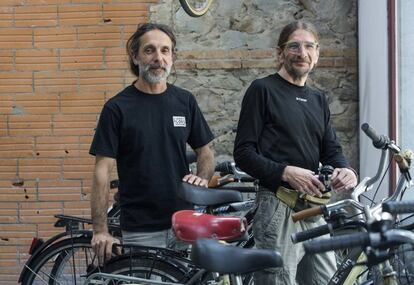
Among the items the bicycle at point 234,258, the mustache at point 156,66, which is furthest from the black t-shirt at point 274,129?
the bicycle at point 234,258

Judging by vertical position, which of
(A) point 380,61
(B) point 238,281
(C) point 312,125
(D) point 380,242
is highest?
(A) point 380,61

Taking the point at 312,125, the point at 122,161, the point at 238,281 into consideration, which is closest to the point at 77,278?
the point at 122,161

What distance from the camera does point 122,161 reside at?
14.8 feet

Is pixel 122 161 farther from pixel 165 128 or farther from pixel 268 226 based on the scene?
pixel 268 226

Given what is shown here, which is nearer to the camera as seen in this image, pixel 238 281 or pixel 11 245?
pixel 238 281

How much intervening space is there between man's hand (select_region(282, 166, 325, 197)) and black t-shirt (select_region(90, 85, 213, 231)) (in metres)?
0.72

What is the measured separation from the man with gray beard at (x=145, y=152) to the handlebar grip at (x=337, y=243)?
2.06 metres

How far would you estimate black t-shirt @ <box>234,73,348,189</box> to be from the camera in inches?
165

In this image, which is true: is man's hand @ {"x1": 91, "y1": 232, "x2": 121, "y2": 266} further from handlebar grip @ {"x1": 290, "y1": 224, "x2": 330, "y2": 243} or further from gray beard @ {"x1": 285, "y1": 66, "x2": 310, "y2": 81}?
handlebar grip @ {"x1": 290, "y1": 224, "x2": 330, "y2": 243}

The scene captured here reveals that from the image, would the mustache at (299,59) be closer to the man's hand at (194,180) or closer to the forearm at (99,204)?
the man's hand at (194,180)

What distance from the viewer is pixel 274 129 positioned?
13.9 feet

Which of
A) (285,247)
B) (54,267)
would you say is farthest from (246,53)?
(285,247)

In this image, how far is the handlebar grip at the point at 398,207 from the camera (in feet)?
8.48

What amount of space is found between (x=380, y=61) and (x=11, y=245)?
366 centimetres
